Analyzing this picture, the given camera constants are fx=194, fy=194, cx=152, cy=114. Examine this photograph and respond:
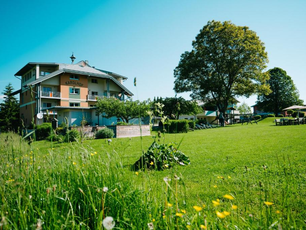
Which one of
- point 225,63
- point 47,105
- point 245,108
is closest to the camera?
point 47,105

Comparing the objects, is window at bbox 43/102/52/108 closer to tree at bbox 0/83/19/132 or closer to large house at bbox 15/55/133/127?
large house at bbox 15/55/133/127

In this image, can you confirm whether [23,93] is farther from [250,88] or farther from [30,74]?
[250,88]

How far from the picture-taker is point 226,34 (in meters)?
31.1

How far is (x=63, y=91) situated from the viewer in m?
30.9

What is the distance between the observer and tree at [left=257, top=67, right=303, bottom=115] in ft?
172

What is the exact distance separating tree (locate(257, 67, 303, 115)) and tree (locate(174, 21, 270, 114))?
24.7 m

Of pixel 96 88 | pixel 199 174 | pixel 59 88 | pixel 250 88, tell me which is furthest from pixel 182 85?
pixel 199 174

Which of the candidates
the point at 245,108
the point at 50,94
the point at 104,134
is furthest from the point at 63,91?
the point at 245,108

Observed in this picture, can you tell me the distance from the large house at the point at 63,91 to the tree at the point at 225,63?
534 inches

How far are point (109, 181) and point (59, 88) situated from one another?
32665 millimetres

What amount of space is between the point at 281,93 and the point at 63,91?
54335 millimetres

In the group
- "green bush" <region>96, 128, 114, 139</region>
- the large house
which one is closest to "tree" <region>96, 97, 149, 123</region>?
the large house

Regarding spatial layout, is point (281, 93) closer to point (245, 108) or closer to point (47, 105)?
point (245, 108)

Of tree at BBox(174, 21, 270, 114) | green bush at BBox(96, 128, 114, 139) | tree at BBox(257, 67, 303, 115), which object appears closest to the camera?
green bush at BBox(96, 128, 114, 139)
